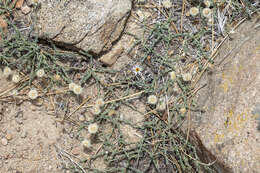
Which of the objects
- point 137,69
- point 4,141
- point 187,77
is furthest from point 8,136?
point 187,77

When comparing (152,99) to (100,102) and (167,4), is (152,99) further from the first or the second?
(167,4)

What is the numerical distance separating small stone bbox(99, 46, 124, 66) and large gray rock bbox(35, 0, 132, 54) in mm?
202

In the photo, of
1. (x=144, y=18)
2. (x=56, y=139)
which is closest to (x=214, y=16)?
(x=144, y=18)

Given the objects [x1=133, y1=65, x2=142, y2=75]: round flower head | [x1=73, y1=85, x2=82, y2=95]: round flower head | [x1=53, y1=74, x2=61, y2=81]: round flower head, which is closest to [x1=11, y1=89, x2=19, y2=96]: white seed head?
[x1=53, y1=74, x2=61, y2=81]: round flower head

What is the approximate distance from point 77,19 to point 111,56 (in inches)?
19.1

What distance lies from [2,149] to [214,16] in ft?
7.92

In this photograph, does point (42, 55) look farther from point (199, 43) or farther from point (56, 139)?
point (199, 43)

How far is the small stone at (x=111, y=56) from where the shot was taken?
2.86m

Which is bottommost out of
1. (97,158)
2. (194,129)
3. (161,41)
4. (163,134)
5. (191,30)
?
(97,158)

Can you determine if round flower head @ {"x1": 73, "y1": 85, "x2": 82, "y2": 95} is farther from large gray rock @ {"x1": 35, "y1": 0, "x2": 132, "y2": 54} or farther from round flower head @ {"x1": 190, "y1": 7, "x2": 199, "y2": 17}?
round flower head @ {"x1": 190, "y1": 7, "x2": 199, "y2": 17}

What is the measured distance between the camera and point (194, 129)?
2602 millimetres

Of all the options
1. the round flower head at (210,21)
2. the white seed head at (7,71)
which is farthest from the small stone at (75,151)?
the round flower head at (210,21)

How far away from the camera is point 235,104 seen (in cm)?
233

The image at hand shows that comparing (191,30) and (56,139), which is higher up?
(191,30)
